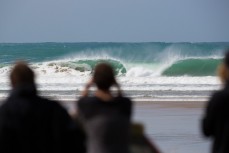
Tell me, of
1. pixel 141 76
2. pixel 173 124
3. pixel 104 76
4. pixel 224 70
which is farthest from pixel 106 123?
pixel 141 76

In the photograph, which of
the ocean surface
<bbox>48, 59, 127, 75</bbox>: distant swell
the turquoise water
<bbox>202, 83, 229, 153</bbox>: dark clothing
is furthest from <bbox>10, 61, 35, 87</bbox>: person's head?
<bbox>48, 59, 127, 75</bbox>: distant swell

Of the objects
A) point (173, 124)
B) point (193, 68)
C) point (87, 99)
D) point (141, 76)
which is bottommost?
point (193, 68)

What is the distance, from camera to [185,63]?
42.2 meters

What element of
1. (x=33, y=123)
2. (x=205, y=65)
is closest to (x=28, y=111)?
(x=33, y=123)

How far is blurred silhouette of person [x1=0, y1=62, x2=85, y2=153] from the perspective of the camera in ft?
13.9

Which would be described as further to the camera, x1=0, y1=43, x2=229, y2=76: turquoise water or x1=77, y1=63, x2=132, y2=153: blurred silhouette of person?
x1=0, y1=43, x2=229, y2=76: turquoise water

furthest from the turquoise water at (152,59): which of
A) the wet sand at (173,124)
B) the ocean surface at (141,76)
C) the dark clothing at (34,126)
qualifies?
the dark clothing at (34,126)

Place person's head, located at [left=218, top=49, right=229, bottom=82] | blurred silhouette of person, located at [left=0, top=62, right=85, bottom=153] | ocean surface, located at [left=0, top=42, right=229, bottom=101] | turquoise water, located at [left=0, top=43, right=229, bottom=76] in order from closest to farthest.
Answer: blurred silhouette of person, located at [left=0, top=62, right=85, bottom=153], person's head, located at [left=218, top=49, right=229, bottom=82], ocean surface, located at [left=0, top=42, right=229, bottom=101], turquoise water, located at [left=0, top=43, right=229, bottom=76]

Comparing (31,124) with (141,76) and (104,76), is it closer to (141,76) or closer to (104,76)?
(104,76)

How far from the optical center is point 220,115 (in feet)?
15.8

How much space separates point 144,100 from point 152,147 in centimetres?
1560

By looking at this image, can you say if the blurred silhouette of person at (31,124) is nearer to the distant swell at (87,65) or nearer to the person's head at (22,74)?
the person's head at (22,74)

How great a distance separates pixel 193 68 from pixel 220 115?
115ft

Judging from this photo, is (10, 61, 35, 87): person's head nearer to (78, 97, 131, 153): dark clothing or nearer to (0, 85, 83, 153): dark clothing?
(0, 85, 83, 153): dark clothing
